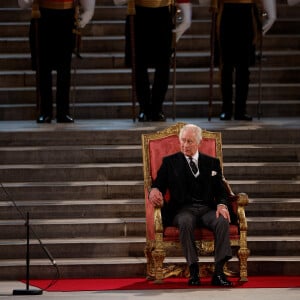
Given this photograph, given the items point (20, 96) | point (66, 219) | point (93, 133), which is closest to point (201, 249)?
point (66, 219)

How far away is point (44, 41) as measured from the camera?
1400 centimetres

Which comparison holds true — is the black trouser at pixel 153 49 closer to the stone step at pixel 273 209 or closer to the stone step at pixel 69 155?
the stone step at pixel 69 155

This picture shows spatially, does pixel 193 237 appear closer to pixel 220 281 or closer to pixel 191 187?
pixel 220 281

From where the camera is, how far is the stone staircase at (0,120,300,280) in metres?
11.5

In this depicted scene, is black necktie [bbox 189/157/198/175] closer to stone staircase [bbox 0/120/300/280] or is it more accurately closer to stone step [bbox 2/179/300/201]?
stone staircase [bbox 0/120/300/280]

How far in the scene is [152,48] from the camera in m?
14.0

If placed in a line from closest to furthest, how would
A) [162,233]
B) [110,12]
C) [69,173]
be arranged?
→ [162,233], [69,173], [110,12]

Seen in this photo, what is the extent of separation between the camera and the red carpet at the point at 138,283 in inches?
426

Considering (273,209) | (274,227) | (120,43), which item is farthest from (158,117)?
(274,227)

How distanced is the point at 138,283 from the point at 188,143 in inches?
48.7

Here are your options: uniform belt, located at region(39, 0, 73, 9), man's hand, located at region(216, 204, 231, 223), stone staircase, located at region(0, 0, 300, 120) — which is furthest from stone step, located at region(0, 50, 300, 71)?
man's hand, located at region(216, 204, 231, 223)

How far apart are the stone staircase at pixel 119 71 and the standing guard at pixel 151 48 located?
847 millimetres

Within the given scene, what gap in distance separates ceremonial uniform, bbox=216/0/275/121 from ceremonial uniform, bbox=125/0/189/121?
1.94ft

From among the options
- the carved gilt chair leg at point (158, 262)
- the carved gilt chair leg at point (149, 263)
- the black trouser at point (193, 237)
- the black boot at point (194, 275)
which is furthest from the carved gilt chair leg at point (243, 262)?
the carved gilt chair leg at point (149, 263)
